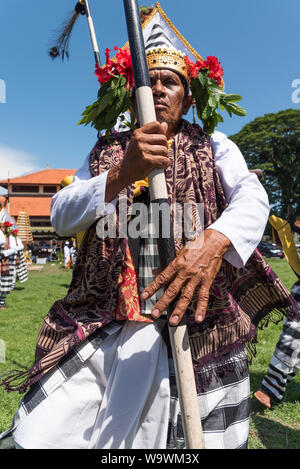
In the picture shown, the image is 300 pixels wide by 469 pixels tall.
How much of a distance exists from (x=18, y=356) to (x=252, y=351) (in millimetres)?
4799

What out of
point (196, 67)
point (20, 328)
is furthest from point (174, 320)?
point (20, 328)

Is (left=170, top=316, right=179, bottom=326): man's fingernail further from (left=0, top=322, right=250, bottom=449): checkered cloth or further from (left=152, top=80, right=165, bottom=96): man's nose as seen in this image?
(left=152, top=80, right=165, bottom=96): man's nose

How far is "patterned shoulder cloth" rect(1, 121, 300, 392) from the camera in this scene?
164cm

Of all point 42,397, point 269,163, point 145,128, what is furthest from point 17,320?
point 269,163

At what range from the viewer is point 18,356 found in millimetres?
5801

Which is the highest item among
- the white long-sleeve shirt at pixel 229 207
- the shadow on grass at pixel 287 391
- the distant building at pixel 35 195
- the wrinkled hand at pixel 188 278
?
the distant building at pixel 35 195

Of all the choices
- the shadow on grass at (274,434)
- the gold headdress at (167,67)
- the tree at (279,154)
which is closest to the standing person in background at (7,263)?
the shadow on grass at (274,434)

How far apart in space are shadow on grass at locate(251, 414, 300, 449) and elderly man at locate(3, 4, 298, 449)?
1859mm

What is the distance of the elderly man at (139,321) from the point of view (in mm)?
1518

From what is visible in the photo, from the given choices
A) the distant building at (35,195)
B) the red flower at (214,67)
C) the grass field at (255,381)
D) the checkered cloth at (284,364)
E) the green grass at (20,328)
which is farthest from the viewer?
the distant building at (35,195)

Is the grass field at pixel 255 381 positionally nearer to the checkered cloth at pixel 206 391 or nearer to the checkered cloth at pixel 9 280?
the checkered cloth at pixel 9 280

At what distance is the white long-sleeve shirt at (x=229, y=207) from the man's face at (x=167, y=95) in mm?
330

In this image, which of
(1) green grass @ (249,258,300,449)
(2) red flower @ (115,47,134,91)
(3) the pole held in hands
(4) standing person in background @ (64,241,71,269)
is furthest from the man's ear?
(4) standing person in background @ (64,241,71,269)
